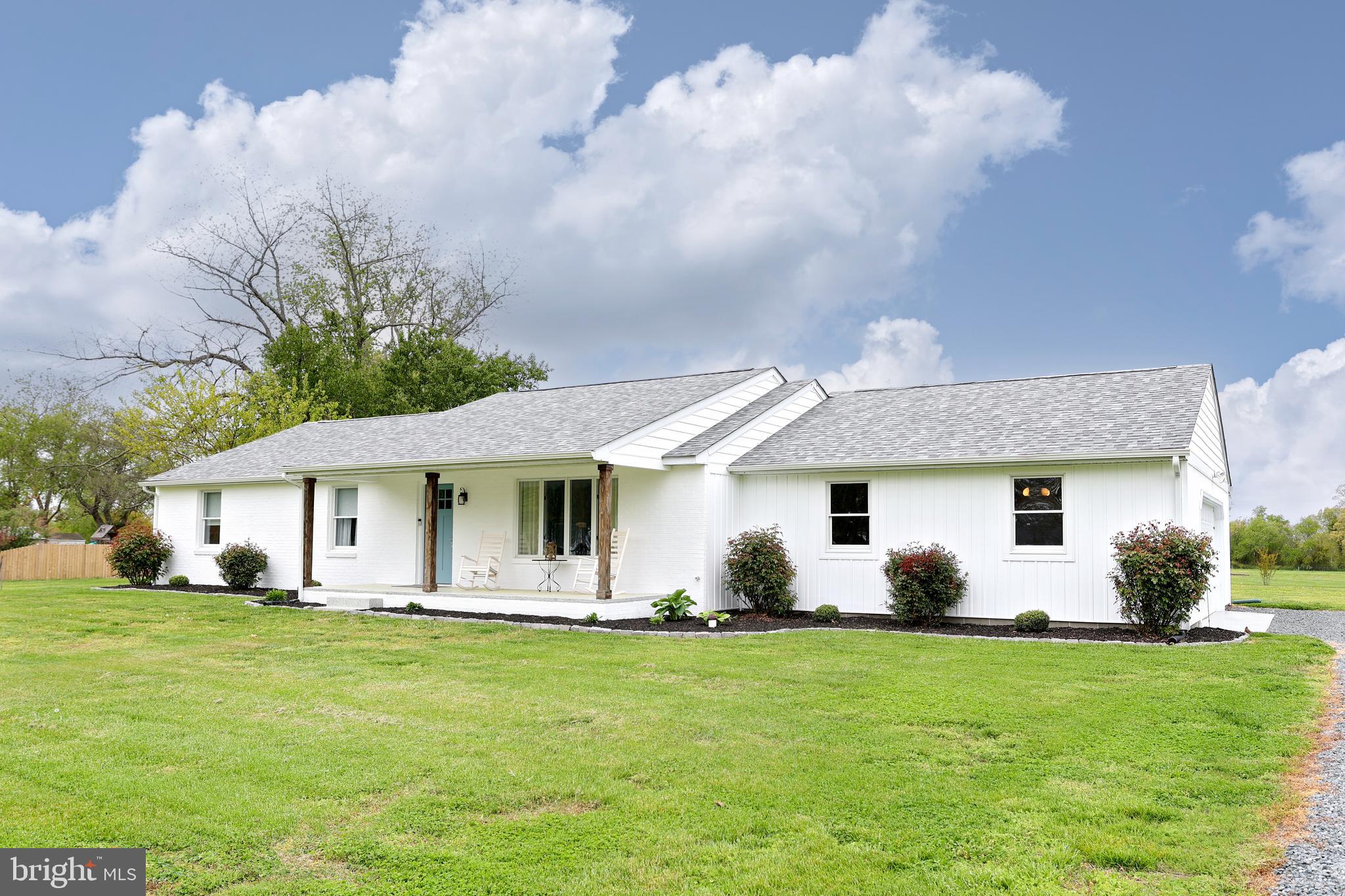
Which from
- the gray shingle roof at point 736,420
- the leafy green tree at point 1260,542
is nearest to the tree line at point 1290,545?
the leafy green tree at point 1260,542

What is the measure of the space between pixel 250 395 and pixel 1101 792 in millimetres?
33141

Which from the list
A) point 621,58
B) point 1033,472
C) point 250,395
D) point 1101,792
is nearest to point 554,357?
point 250,395

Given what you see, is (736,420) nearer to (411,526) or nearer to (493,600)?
(493,600)

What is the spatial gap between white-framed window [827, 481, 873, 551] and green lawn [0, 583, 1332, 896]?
4518 millimetres

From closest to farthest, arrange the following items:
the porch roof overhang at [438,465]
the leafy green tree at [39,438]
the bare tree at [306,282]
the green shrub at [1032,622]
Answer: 1. the green shrub at [1032,622]
2. the porch roof overhang at [438,465]
3. the bare tree at [306,282]
4. the leafy green tree at [39,438]

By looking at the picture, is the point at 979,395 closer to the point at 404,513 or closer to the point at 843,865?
the point at 404,513

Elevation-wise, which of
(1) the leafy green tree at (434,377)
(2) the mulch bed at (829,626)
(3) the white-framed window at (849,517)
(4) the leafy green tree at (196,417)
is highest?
(1) the leafy green tree at (434,377)

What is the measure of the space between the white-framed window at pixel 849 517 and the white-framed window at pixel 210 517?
15523mm

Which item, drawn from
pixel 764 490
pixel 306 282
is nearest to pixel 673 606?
pixel 764 490

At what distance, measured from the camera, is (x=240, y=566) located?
20.8 metres

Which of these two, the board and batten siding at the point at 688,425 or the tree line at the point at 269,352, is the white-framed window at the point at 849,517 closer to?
the board and batten siding at the point at 688,425

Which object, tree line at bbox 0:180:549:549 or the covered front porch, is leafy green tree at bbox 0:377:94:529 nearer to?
tree line at bbox 0:180:549:549

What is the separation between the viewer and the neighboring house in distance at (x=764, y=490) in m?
13.9

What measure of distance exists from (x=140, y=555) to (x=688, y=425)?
1462cm
